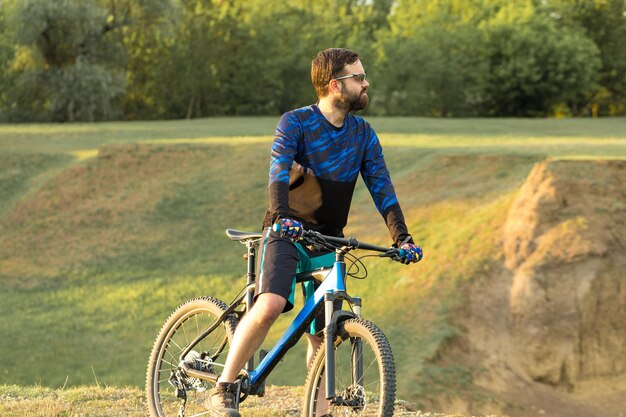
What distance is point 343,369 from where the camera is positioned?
541 cm

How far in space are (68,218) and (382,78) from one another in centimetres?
3987

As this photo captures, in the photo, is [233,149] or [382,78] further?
[382,78]

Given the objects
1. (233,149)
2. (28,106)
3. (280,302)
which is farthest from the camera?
(28,106)

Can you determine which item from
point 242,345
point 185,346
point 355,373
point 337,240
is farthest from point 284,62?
point 355,373

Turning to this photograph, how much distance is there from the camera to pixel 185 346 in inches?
253

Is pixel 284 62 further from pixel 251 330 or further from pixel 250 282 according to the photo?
pixel 251 330

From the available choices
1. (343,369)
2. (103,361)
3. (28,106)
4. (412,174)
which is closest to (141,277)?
(103,361)

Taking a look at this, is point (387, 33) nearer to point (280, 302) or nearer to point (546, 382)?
point (546, 382)

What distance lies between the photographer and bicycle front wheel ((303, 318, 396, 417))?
4.86 metres

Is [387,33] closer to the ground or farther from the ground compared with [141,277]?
farther from the ground

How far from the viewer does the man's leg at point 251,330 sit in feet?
17.1

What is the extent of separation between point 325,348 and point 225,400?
2.63 feet

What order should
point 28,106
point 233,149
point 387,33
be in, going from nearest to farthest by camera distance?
point 233,149
point 28,106
point 387,33

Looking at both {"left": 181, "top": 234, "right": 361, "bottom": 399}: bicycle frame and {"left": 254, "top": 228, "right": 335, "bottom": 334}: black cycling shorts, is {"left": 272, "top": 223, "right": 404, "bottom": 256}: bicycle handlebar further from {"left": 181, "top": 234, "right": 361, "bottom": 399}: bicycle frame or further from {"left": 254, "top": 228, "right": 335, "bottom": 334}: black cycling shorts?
{"left": 254, "top": 228, "right": 335, "bottom": 334}: black cycling shorts
